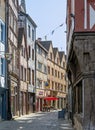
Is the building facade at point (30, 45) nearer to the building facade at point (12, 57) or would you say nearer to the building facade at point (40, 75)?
the building facade at point (40, 75)

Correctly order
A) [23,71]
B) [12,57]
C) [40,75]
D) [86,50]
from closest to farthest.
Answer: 1. [86,50]
2. [12,57]
3. [23,71]
4. [40,75]

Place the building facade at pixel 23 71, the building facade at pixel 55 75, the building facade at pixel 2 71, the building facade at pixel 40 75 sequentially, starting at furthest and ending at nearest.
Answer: the building facade at pixel 55 75
the building facade at pixel 40 75
the building facade at pixel 23 71
the building facade at pixel 2 71

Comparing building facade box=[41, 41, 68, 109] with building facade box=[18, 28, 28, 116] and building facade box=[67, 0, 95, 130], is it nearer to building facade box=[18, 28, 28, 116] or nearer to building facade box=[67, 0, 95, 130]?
building facade box=[18, 28, 28, 116]

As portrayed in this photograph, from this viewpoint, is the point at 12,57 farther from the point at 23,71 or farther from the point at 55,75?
the point at 55,75

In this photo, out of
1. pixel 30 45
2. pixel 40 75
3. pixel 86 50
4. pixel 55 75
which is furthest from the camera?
pixel 55 75

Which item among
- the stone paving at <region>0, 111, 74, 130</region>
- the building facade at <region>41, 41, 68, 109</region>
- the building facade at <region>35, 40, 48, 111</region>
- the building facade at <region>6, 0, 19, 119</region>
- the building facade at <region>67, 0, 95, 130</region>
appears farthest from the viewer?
the building facade at <region>41, 41, 68, 109</region>

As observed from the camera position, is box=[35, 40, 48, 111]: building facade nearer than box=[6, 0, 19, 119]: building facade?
No

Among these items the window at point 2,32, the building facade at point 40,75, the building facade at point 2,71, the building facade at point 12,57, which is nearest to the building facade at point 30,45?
the building facade at point 40,75

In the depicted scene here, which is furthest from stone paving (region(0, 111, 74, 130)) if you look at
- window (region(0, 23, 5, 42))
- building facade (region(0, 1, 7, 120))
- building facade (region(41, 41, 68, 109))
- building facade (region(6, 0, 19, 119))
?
building facade (region(41, 41, 68, 109))

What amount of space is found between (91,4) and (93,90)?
2945 millimetres

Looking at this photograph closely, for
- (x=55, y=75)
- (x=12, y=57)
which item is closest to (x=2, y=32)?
(x=12, y=57)

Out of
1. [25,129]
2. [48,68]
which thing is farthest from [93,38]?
[48,68]

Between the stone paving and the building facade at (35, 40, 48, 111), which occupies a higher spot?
the building facade at (35, 40, 48, 111)

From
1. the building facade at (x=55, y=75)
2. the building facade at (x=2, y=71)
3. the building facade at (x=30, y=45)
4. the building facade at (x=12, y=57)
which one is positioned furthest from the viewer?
the building facade at (x=55, y=75)
